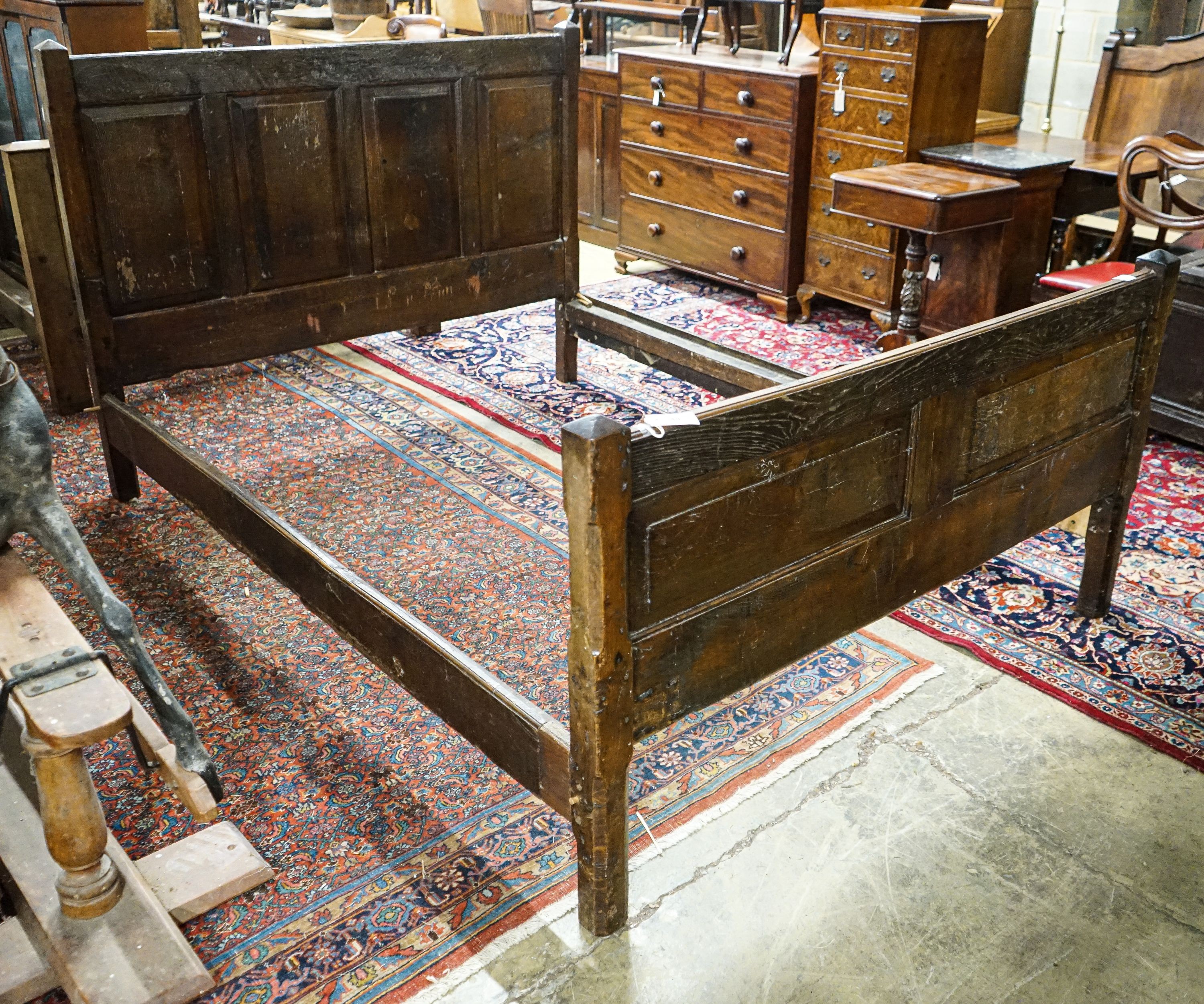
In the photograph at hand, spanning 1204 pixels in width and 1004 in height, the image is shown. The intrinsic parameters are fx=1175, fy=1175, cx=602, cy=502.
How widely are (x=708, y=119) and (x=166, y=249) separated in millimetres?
2795

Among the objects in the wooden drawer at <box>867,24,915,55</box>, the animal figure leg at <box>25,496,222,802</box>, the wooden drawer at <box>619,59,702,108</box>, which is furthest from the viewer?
the wooden drawer at <box>619,59,702,108</box>

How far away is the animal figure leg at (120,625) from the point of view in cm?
223

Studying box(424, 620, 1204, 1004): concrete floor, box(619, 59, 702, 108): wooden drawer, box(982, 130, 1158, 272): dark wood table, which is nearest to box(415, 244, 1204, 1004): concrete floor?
box(424, 620, 1204, 1004): concrete floor

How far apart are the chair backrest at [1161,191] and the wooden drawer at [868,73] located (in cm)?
87

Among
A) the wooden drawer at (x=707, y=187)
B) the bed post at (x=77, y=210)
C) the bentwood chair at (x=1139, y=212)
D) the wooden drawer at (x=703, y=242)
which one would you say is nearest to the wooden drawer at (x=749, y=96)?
the wooden drawer at (x=707, y=187)

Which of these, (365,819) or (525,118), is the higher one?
(525,118)

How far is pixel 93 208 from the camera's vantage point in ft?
10.7

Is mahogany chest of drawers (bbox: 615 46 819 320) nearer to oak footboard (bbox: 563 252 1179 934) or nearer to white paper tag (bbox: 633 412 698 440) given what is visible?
oak footboard (bbox: 563 252 1179 934)

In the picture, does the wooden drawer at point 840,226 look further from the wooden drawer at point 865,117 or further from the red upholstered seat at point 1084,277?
the red upholstered seat at point 1084,277

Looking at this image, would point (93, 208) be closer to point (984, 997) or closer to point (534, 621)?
point (534, 621)

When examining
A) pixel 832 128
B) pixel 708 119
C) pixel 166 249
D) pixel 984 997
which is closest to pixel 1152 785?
pixel 984 997

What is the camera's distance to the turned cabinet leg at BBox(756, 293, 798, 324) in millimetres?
5266

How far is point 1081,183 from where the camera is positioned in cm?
466

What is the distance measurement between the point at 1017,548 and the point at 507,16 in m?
4.54
